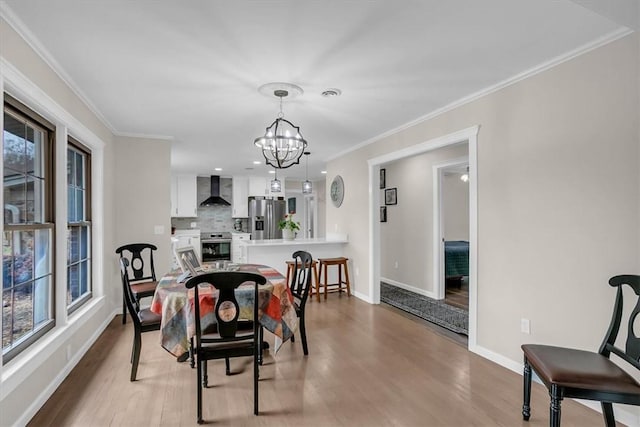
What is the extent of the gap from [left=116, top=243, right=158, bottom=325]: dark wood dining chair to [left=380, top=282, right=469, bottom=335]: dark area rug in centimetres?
325

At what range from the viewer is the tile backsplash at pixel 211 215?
8.65 metres

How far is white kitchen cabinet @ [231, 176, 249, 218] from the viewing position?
8.84 metres

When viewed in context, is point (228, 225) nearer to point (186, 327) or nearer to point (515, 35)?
point (186, 327)

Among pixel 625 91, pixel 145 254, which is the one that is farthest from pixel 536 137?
pixel 145 254

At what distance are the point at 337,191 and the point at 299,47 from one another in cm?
408

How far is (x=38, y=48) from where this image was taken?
2244mm

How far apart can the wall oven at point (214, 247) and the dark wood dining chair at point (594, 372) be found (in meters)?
7.51

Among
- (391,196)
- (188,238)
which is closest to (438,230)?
(391,196)

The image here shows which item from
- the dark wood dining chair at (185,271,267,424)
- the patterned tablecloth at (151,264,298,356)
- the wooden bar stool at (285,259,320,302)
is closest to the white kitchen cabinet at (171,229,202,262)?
the wooden bar stool at (285,259,320,302)

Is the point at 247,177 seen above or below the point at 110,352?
above

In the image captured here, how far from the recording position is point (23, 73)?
82.6 inches

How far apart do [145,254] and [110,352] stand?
160 centimetres

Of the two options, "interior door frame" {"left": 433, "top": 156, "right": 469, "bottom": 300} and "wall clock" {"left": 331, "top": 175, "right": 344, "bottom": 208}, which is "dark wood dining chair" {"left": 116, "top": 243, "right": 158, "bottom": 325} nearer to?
"wall clock" {"left": 331, "top": 175, "right": 344, "bottom": 208}

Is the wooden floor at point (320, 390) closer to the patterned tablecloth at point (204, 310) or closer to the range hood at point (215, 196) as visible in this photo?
the patterned tablecloth at point (204, 310)
